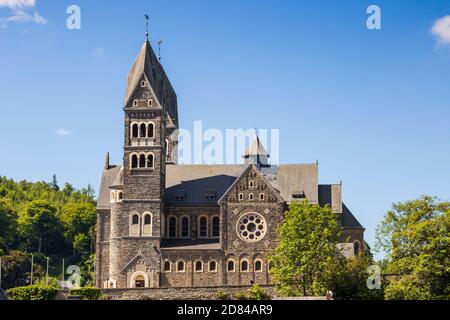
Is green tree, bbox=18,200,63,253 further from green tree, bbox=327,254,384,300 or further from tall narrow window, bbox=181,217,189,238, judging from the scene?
green tree, bbox=327,254,384,300

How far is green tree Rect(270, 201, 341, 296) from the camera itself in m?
73.3

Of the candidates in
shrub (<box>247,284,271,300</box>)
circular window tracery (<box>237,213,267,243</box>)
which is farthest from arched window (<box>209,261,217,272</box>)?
shrub (<box>247,284,271,300</box>)

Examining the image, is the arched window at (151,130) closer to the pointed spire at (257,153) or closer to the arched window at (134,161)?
the arched window at (134,161)

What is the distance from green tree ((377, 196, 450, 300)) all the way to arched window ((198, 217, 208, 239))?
74.8ft

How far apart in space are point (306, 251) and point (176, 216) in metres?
20.1

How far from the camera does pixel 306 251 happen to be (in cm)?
7362

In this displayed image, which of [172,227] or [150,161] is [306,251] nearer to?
[172,227]

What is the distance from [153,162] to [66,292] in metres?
16.3

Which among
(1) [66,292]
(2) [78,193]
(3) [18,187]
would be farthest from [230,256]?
(2) [78,193]

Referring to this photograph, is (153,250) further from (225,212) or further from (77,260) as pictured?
(77,260)

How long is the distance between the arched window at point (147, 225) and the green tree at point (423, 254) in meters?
25.1

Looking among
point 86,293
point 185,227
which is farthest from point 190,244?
point 86,293

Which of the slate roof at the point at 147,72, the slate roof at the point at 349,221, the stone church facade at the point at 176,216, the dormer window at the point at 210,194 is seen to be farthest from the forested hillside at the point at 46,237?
the slate roof at the point at 349,221
